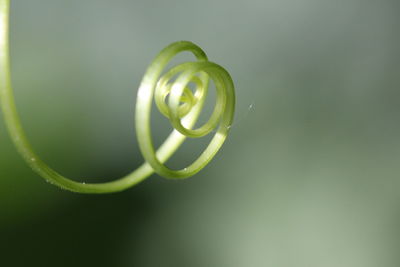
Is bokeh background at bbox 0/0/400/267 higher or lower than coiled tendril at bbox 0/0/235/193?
higher

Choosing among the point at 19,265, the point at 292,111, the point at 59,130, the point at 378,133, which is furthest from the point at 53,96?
the point at 378,133

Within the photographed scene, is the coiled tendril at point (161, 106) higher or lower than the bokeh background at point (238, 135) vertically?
lower

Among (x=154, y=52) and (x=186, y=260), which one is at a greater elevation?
(x=154, y=52)

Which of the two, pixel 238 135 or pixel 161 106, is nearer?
pixel 161 106

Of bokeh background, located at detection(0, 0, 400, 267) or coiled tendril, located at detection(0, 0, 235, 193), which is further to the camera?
bokeh background, located at detection(0, 0, 400, 267)

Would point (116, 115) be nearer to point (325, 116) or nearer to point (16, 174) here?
point (16, 174)
